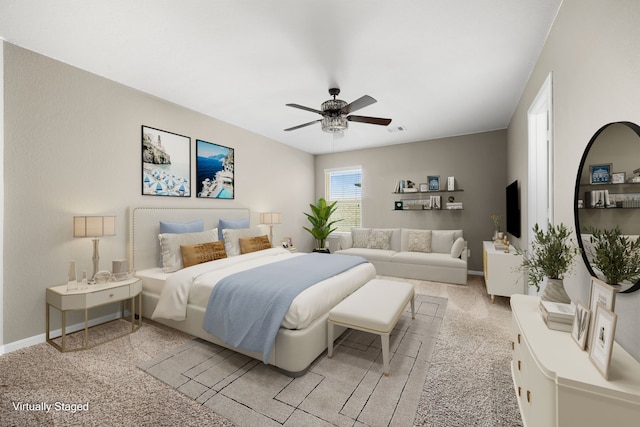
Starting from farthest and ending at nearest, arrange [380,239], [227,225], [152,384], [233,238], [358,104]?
[380,239] → [227,225] → [233,238] → [358,104] → [152,384]

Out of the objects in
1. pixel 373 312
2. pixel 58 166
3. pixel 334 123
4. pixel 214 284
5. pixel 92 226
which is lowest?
pixel 373 312

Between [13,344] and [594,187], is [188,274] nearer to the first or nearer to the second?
[13,344]

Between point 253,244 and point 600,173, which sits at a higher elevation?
point 600,173

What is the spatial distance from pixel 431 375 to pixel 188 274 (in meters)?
2.42

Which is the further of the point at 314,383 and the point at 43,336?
the point at 43,336

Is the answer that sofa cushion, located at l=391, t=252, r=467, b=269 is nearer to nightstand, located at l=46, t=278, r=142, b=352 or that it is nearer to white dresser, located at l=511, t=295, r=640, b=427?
white dresser, located at l=511, t=295, r=640, b=427

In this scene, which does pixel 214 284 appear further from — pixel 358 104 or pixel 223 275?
→ pixel 358 104

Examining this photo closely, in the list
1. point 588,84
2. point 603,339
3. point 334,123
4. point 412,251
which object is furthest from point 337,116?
point 412,251

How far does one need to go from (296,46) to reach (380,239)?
4131mm

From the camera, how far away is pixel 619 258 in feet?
3.77

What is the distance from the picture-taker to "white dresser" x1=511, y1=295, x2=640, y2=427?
2.97ft

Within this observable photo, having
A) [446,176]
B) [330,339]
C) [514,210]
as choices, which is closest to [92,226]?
[330,339]

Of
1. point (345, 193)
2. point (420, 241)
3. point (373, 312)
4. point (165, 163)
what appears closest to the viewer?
point (373, 312)

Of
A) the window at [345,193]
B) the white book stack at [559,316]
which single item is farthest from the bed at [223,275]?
the window at [345,193]
